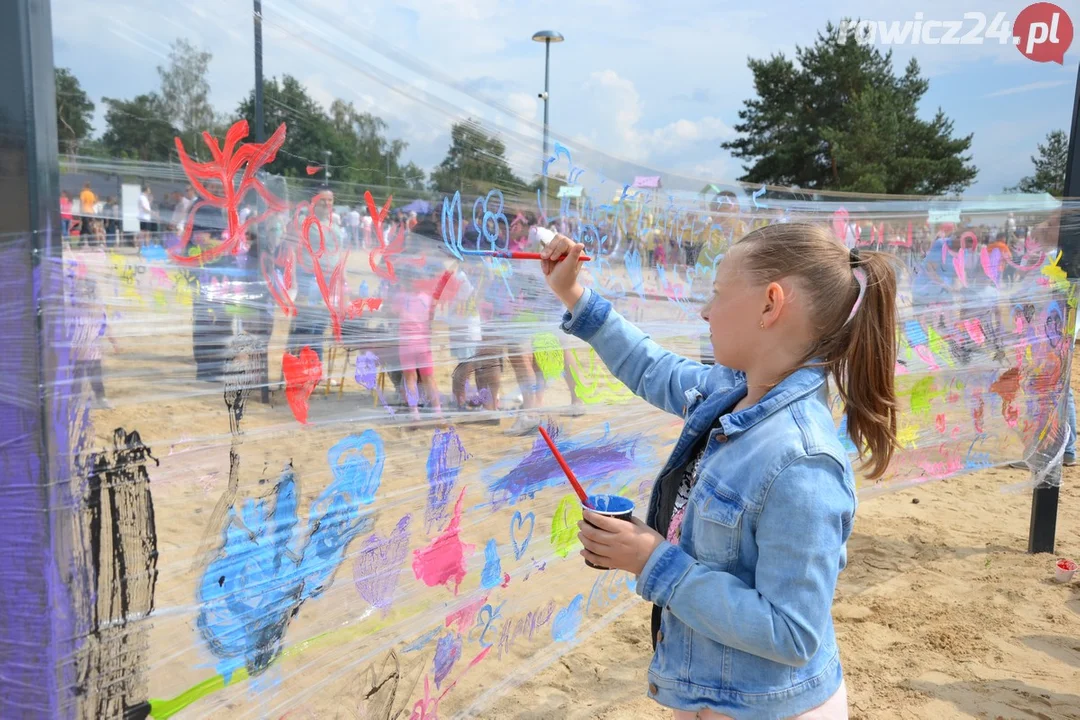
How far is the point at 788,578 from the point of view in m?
1.08

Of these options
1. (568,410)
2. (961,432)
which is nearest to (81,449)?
(568,410)

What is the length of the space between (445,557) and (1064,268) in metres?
3.77

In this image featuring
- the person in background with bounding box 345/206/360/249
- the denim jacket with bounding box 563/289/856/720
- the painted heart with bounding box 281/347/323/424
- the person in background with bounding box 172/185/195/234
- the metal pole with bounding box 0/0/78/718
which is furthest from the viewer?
the person in background with bounding box 345/206/360/249

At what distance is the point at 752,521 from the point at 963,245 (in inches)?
136

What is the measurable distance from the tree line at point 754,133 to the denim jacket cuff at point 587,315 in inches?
Answer: 17.5

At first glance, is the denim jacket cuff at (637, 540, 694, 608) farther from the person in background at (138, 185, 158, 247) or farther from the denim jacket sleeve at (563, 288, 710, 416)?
the person in background at (138, 185, 158, 247)

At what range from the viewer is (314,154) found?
56.6 inches

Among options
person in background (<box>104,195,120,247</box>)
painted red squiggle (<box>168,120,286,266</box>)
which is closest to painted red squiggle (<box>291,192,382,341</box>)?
painted red squiggle (<box>168,120,286,266</box>)

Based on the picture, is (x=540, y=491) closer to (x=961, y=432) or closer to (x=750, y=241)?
(x=750, y=241)

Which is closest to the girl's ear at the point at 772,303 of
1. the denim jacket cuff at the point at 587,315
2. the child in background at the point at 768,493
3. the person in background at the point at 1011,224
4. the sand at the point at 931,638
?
the child in background at the point at 768,493

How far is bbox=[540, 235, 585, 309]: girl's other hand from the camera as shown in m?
1.57

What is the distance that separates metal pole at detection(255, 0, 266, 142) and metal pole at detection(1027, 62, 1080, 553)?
4005 millimetres

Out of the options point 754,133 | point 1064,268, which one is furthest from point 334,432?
point 754,133

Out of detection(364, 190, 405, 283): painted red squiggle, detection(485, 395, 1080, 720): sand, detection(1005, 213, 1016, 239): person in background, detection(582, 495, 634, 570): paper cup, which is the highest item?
detection(1005, 213, 1016, 239): person in background
